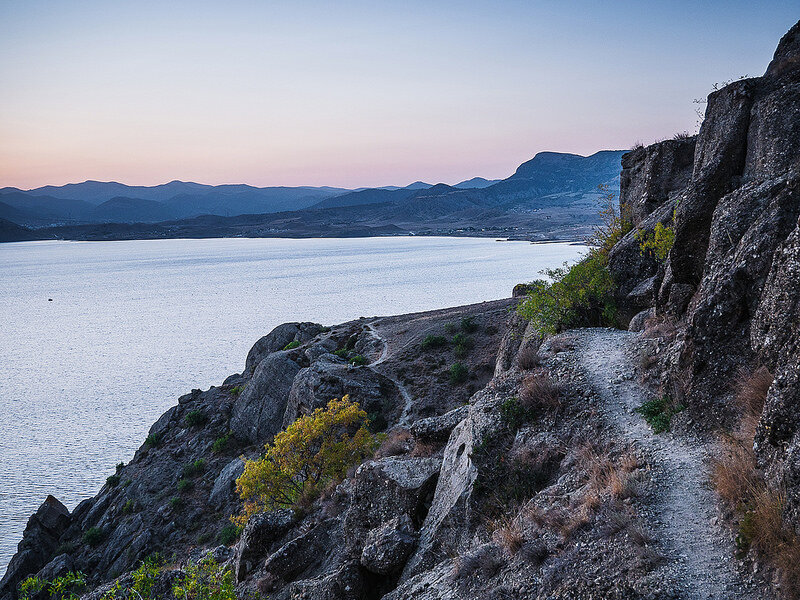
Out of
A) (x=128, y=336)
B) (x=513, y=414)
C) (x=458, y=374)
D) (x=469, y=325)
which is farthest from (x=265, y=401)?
(x=128, y=336)

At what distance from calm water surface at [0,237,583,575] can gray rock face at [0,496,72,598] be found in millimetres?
2517

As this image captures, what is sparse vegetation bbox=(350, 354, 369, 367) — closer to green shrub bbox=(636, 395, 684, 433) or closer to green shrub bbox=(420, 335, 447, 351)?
green shrub bbox=(420, 335, 447, 351)

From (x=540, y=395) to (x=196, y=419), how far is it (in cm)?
4312

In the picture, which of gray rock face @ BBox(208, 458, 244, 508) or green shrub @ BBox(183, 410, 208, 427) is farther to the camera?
green shrub @ BBox(183, 410, 208, 427)

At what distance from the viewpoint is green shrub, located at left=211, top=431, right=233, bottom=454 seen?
44878 millimetres

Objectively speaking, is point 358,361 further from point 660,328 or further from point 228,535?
point 660,328

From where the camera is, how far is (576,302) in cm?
2073

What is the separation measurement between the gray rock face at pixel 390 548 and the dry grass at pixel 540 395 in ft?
14.3

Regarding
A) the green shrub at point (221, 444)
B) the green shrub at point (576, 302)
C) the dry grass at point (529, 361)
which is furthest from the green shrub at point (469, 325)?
the dry grass at point (529, 361)

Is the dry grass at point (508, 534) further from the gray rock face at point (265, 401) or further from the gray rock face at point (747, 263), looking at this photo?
the gray rock face at point (265, 401)

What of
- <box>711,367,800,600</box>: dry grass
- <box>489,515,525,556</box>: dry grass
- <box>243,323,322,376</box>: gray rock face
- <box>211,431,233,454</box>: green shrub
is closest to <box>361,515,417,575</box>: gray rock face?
<box>489,515,525,556</box>: dry grass

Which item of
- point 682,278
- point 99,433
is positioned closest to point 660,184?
point 682,278

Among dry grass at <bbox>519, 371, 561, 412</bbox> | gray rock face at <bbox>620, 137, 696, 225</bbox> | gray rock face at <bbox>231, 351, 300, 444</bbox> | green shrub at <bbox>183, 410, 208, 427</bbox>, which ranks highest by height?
gray rock face at <bbox>620, 137, 696, 225</bbox>

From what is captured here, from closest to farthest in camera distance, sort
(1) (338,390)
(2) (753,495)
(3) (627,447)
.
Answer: (2) (753,495)
(3) (627,447)
(1) (338,390)
